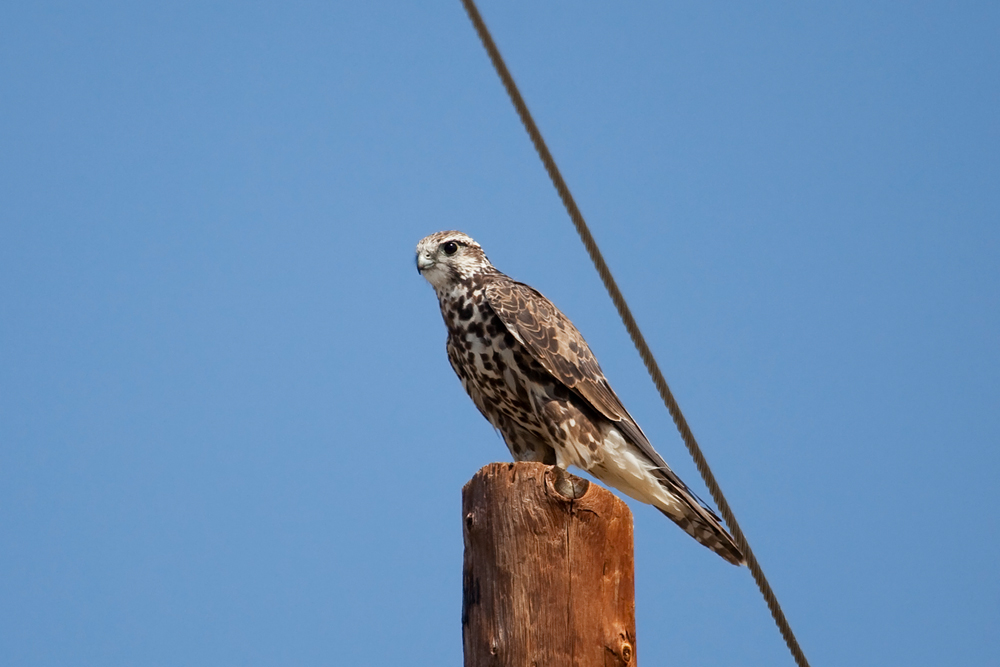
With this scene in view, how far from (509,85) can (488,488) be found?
1224 mm

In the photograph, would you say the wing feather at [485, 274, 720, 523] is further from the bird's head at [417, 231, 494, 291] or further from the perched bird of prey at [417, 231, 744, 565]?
the bird's head at [417, 231, 494, 291]

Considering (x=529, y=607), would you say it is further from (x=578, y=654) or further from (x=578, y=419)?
(x=578, y=419)

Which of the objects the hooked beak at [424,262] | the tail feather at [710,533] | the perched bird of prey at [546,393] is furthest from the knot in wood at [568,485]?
the hooked beak at [424,262]

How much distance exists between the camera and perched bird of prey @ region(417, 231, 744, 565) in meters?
4.61

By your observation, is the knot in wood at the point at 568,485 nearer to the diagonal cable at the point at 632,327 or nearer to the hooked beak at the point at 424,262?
the diagonal cable at the point at 632,327

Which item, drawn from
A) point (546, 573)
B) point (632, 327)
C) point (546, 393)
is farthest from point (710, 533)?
point (546, 573)

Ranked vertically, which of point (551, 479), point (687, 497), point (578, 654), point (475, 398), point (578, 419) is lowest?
point (578, 654)

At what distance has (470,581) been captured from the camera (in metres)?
2.93

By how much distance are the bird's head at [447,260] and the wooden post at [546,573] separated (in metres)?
2.07

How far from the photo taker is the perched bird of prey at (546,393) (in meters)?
4.61

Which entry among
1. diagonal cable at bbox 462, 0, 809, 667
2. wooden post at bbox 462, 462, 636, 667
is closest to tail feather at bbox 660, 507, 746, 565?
diagonal cable at bbox 462, 0, 809, 667

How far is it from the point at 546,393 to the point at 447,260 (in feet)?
3.03

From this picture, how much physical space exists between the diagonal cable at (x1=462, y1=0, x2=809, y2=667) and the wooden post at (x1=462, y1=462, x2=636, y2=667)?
403mm

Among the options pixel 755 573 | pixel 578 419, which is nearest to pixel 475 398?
pixel 578 419
